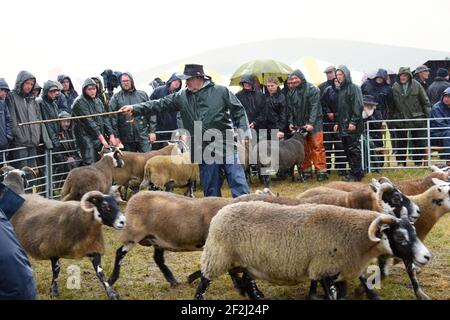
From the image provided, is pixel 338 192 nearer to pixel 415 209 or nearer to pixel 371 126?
pixel 415 209

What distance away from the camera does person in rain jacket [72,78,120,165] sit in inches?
453

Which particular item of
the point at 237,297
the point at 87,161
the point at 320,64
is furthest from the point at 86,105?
the point at 320,64

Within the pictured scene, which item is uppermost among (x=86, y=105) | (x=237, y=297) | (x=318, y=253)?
(x=86, y=105)

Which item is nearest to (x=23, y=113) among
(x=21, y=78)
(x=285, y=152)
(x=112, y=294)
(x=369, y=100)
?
(x=21, y=78)

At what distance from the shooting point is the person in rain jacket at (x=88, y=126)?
11499 millimetres

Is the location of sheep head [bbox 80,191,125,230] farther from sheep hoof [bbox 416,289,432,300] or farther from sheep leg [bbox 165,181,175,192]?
sheep leg [bbox 165,181,175,192]

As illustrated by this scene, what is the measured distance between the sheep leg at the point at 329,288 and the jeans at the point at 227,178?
106 inches

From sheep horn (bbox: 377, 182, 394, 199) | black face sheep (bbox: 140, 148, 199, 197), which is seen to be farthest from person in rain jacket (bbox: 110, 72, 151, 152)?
sheep horn (bbox: 377, 182, 394, 199)

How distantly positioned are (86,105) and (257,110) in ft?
11.9

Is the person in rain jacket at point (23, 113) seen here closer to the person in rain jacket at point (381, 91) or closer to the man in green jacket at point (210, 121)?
the man in green jacket at point (210, 121)

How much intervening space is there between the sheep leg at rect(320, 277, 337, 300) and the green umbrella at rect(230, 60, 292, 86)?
11978 millimetres

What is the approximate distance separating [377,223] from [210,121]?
131 inches

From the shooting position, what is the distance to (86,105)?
454 inches

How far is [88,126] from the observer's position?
37.8 ft
